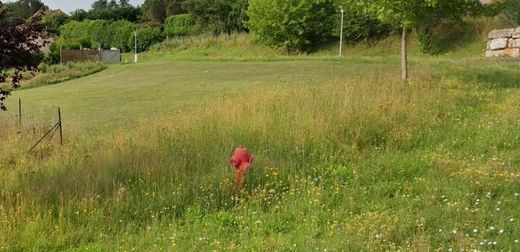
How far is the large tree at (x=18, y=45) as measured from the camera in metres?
5.39

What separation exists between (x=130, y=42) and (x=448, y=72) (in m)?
59.1

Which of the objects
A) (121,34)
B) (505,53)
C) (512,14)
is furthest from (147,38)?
(505,53)

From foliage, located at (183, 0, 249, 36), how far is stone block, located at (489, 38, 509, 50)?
34475mm

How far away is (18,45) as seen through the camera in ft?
18.0

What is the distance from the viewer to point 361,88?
11.0 m

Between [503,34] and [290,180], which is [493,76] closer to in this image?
[503,34]

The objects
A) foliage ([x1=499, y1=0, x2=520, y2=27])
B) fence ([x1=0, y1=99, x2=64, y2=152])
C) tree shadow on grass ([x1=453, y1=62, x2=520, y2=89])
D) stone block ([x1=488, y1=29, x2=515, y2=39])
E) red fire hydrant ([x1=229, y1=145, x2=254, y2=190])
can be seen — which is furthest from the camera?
foliage ([x1=499, y1=0, x2=520, y2=27])

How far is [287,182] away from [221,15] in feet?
182

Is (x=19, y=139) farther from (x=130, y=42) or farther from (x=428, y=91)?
(x=130, y=42)

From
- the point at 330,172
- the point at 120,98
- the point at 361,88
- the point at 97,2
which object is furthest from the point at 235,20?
the point at 97,2

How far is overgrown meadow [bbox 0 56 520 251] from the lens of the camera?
4633 mm

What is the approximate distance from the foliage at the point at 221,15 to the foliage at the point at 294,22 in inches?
478

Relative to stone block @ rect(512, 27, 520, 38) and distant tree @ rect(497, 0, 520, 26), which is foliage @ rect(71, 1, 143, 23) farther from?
stone block @ rect(512, 27, 520, 38)

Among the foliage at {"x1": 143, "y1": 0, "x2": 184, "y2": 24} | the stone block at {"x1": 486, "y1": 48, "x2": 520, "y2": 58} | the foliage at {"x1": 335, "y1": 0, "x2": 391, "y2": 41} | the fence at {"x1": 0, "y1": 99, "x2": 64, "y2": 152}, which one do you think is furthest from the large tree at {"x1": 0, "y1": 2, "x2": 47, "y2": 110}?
the foliage at {"x1": 143, "y1": 0, "x2": 184, "y2": 24}
